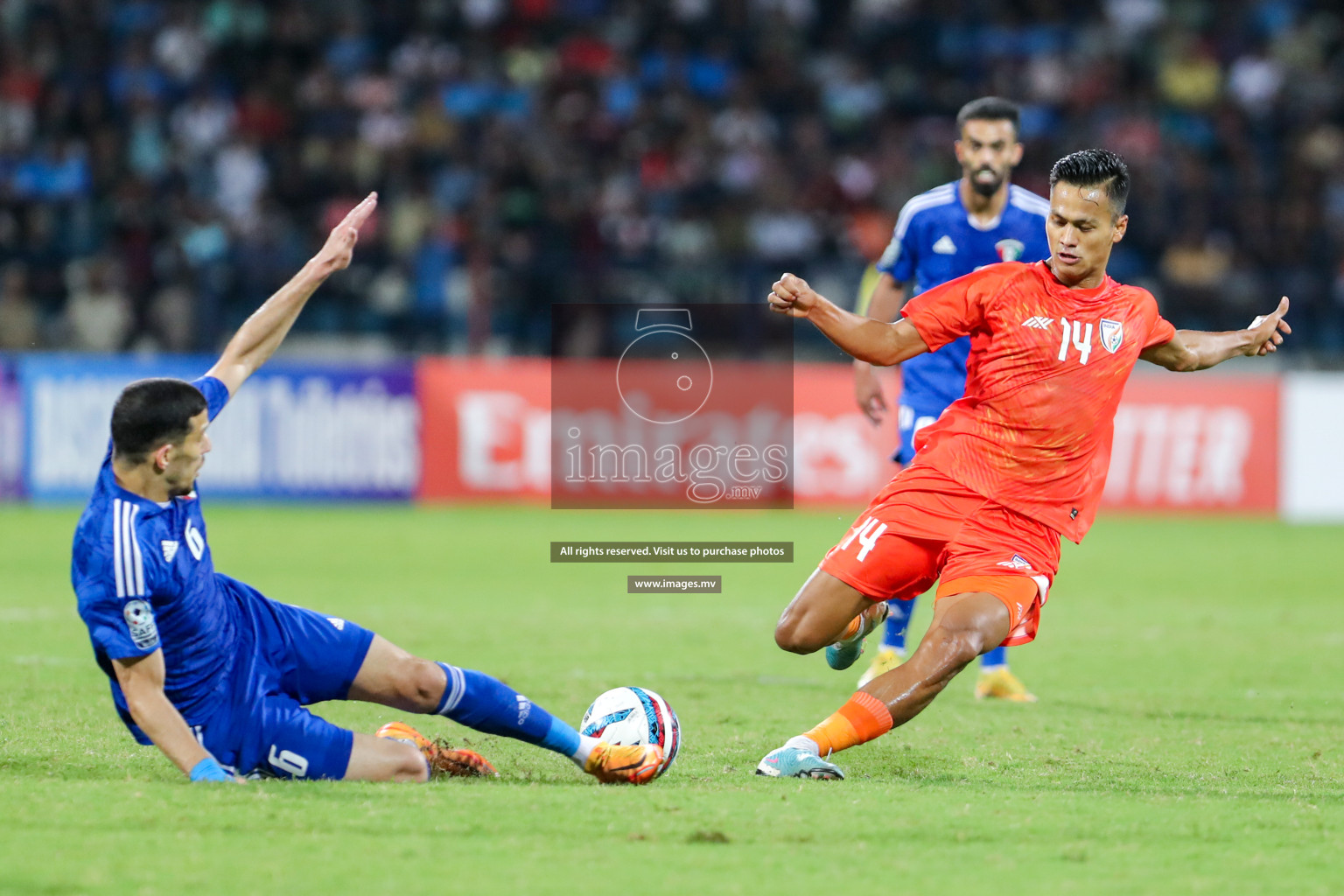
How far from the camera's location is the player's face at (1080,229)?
18.8 ft

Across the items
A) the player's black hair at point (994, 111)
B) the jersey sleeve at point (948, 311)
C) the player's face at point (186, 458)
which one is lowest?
the player's face at point (186, 458)

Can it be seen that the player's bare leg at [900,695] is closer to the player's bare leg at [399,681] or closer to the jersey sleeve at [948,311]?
the jersey sleeve at [948,311]

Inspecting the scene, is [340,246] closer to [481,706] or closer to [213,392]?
[213,392]

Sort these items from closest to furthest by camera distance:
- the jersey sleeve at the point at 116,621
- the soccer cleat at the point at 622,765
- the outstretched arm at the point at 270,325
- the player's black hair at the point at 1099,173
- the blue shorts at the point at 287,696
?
the jersey sleeve at the point at 116,621
the blue shorts at the point at 287,696
the soccer cleat at the point at 622,765
the outstretched arm at the point at 270,325
the player's black hair at the point at 1099,173

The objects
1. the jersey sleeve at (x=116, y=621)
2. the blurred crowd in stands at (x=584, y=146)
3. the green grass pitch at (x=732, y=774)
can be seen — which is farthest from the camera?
the blurred crowd in stands at (x=584, y=146)

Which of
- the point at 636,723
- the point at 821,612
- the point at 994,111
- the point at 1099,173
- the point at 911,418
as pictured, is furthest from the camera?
the point at 911,418

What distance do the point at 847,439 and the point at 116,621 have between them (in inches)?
515

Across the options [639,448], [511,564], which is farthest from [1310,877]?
[639,448]

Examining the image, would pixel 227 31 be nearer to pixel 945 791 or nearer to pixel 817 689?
pixel 817 689

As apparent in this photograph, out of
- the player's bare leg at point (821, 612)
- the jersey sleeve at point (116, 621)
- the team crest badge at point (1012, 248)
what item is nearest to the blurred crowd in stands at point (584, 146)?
the team crest badge at point (1012, 248)

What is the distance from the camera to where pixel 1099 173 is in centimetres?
571

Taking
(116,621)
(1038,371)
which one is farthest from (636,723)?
(1038,371)

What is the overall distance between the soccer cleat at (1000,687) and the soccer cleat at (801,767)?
2.56 metres

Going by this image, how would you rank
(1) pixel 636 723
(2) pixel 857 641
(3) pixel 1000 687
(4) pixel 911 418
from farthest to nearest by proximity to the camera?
(4) pixel 911 418 < (3) pixel 1000 687 < (2) pixel 857 641 < (1) pixel 636 723
